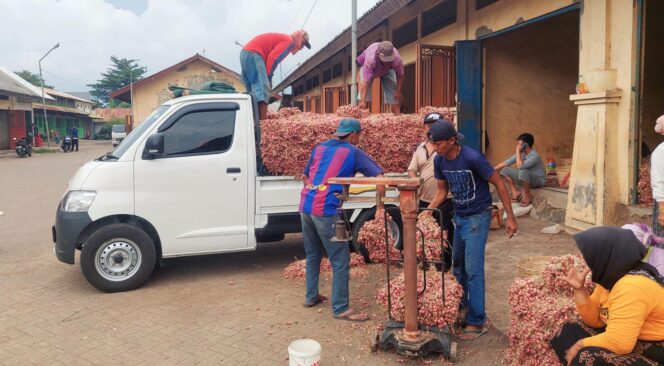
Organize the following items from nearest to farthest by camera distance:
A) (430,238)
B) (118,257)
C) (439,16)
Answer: (430,238)
(118,257)
(439,16)

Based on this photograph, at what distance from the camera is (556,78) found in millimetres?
10500

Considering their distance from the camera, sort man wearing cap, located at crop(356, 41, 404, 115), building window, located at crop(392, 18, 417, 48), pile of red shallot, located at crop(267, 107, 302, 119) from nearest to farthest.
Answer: pile of red shallot, located at crop(267, 107, 302, 119)
man wearing cap, located at crop(356, 41, 404, 115)
building window, located at crop(392, 18, 417, 48)

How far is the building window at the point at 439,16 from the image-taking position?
35.2 ft

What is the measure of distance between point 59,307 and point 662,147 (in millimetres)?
5914

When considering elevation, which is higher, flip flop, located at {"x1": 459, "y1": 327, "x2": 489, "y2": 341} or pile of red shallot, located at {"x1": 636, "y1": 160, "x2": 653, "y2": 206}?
pile of red shallot, located at {"x1": 636, "y1": 160, "x2": 653, "y2": 206}

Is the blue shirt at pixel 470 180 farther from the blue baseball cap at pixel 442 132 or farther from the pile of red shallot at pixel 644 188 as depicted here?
the pile of red shallot at pixel 644 188

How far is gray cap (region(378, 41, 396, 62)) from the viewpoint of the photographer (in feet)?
Result: 25.7

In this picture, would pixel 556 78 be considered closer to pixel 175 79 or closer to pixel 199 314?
pixel 199 314

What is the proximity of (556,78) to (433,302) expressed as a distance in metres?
8.12

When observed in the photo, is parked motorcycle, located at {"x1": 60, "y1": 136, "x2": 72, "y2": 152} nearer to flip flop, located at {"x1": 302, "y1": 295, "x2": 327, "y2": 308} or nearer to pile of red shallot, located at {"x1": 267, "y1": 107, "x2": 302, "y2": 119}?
pile of red shallot, located at {"x1": 267, "y1": 107, "x2": 302, "y2": 119}

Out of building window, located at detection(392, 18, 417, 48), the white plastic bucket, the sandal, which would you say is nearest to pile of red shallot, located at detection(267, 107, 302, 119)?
the sandal

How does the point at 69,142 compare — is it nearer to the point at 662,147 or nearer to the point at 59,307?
the point at 59,307

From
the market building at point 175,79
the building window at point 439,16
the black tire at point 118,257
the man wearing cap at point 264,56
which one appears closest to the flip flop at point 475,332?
the black tire at point 118,257

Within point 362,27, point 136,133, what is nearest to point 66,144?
point 362,27
